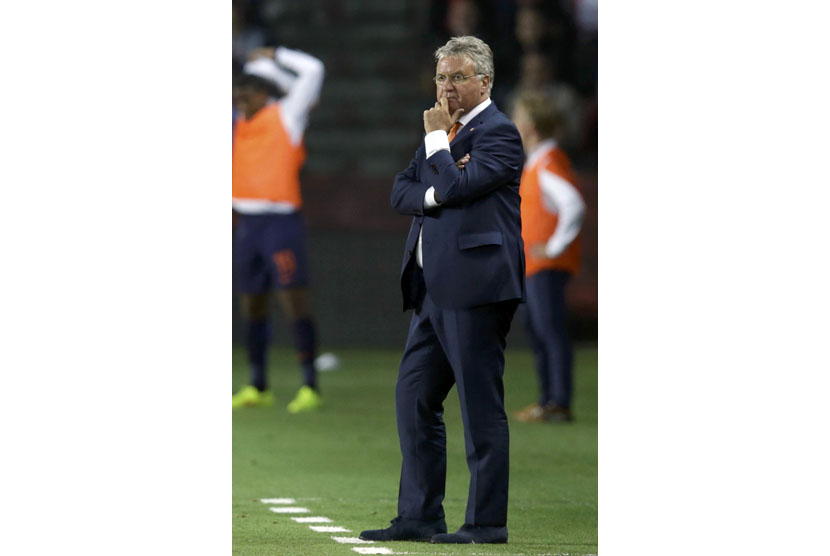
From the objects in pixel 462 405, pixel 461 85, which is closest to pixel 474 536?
pixel 462 405

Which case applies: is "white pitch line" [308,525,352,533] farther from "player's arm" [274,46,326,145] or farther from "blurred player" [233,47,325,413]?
"player's arm" [274,46,326,145]

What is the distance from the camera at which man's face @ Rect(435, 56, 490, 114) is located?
13.4 ft

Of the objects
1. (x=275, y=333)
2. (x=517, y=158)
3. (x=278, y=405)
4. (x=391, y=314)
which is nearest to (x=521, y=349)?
(x=391, y=314)

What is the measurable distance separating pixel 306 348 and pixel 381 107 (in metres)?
5.98

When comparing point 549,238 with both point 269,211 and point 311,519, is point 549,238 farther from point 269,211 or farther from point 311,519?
point 311,519

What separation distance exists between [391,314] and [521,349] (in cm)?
111

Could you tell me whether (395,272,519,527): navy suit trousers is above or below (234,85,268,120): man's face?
below

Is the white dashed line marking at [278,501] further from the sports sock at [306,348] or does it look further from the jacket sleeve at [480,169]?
the sports sock at [306,348]

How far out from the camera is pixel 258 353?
319 inches

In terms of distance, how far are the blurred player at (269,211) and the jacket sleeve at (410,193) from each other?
3841mm

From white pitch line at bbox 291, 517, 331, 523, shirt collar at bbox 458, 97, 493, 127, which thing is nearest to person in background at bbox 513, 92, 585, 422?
white pitch line at bbox 291, 517, 331, 523

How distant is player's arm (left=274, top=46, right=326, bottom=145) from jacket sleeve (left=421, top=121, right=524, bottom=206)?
149 inches

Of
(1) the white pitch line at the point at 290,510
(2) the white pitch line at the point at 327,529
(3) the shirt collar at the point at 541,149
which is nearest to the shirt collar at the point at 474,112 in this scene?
(2) the white pitch line at the point at 327,529
